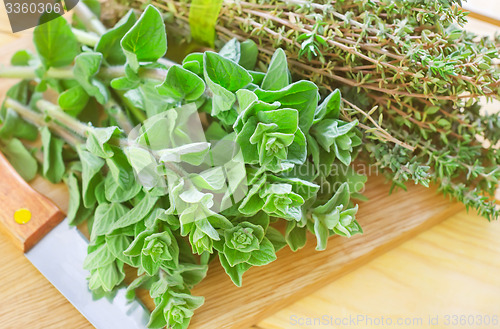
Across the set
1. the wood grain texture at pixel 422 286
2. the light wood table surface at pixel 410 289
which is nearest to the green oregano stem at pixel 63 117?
the light wood table surface at pixel 410 289

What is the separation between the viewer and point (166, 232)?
0.67 m

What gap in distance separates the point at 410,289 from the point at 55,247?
62 cm

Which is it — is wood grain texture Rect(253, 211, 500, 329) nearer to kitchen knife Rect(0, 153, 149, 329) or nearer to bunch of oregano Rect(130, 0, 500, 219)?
bunch of oregano Rect(130, 0, 500, 219)

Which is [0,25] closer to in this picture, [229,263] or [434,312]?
[229,263]

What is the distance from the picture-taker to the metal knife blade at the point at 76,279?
745 millimetres

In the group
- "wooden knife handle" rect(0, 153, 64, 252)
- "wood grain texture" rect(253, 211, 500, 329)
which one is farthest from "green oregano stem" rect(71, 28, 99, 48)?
"wood grain texture" rect(253, 211, 500, 329)

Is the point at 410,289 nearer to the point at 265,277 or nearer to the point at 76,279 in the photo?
the point at 265,277

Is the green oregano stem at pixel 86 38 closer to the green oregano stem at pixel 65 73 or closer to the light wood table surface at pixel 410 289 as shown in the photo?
the green oregano stem at pixel 65 73

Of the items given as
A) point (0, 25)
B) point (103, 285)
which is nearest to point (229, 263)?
point (103, 285)

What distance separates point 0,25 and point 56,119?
0.37 meters

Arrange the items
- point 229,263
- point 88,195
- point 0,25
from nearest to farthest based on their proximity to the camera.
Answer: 1. point 229,263
2. point 88,195
3. point 0,25

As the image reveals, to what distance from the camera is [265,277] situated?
81cm

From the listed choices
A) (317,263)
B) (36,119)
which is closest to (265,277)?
(317,263)

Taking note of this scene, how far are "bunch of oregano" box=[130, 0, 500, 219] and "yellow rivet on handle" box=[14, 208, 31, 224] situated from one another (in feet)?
1.45
